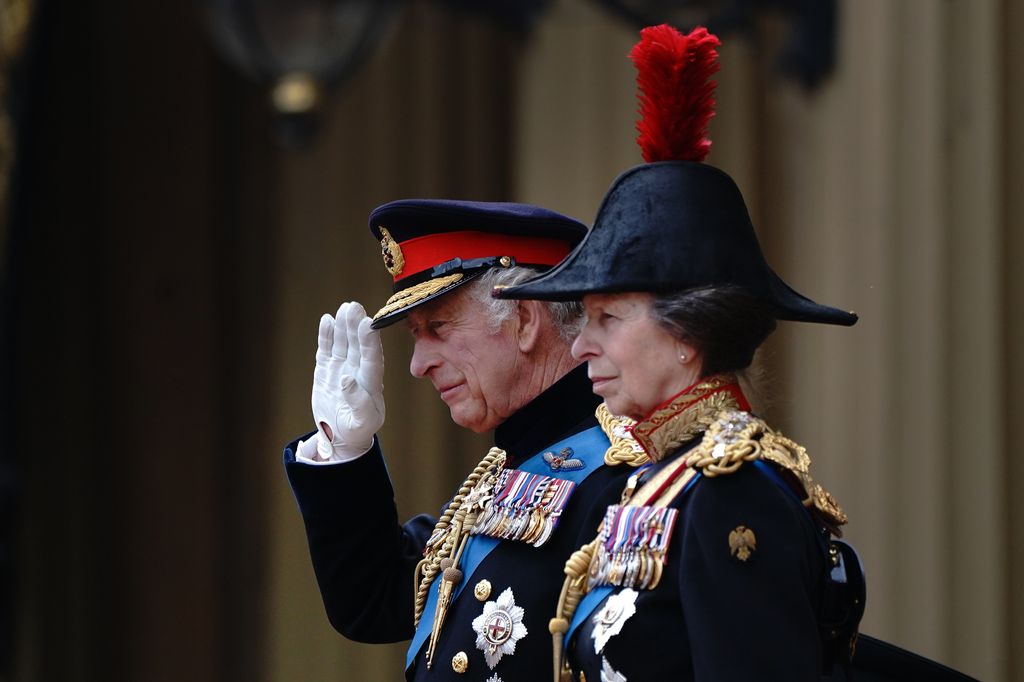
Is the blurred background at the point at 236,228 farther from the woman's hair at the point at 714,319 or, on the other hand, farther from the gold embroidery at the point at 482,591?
the woman's hair at the point at 714,319

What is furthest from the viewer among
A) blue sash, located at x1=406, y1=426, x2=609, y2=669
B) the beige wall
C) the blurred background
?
the blurred background

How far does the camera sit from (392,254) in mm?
2281

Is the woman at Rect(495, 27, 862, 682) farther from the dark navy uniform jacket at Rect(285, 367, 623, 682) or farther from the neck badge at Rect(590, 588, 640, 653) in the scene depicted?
the dark navy uniform jacket at Rect(285, 367, 623, 682)

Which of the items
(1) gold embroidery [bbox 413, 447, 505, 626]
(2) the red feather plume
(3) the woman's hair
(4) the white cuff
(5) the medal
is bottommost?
(5) the medal

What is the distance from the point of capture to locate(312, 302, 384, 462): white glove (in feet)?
7.43

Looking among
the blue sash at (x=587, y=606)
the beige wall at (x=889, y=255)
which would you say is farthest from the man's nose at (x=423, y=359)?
the beige wall at (x=889, y=255)

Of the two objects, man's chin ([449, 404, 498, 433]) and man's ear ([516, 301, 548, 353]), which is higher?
man's ear ([516, 301, 548, 353])

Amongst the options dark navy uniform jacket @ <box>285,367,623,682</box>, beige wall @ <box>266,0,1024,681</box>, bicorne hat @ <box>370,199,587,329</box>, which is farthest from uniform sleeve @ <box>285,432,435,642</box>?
beige wall @ <box>266,0,1024,681</box>

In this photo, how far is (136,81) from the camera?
→ 5.61 m

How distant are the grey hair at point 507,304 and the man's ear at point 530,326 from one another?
0.05 ft

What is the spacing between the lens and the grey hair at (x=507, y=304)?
7.08 ft

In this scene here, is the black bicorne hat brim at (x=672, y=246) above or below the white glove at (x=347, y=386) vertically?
above

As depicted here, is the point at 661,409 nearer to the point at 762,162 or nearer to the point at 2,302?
the point at 762,162

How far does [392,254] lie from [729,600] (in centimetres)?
92
